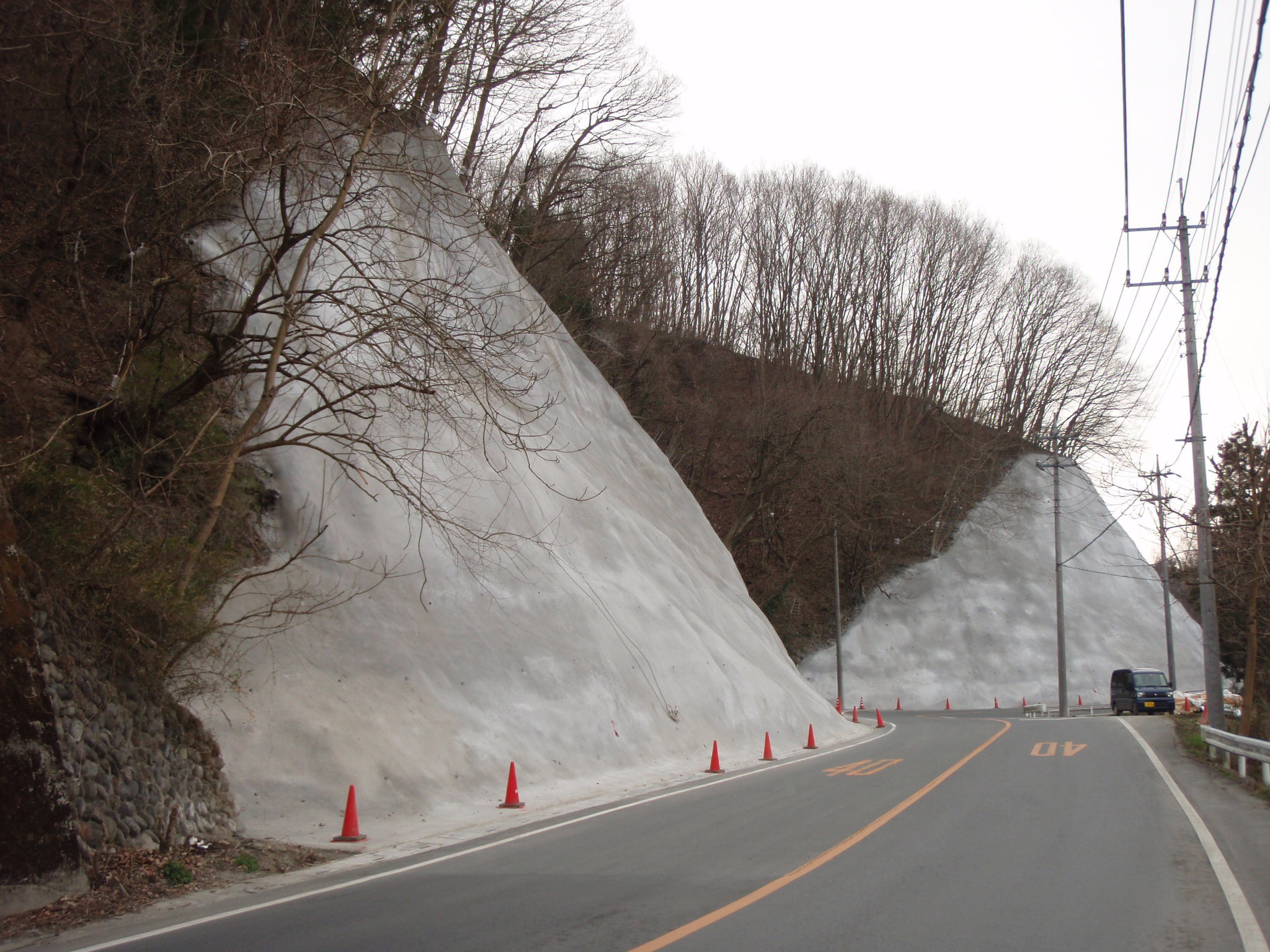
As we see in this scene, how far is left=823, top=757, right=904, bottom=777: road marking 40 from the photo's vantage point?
1595 cm

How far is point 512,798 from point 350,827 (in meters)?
2.99

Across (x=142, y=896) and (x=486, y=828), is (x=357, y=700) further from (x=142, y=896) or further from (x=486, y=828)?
(x=142, y=896)

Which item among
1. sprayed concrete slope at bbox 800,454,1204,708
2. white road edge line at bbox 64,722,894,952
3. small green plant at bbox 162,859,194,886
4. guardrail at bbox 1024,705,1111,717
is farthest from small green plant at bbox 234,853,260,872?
sprayed concrete slope at bbox 800,454,1204,708

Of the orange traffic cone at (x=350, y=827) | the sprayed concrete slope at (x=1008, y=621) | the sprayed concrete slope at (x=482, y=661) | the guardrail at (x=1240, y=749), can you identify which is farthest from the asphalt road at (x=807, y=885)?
the sprayed concrete slope at (x=1008, y=621)

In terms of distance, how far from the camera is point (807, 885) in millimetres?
7578

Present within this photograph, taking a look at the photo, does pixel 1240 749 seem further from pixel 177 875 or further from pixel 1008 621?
pixel 1008 621

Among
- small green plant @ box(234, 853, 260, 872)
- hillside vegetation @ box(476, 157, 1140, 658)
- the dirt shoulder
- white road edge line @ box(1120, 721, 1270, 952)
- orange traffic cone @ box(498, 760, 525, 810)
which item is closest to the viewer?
white road edge line @ box(1120, 721, 1270, 952)

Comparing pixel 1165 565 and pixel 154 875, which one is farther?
pixel 1165 565

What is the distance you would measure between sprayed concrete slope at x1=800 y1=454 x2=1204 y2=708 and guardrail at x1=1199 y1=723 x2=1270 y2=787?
28033 millimetres

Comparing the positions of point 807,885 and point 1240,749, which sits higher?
point 807,885

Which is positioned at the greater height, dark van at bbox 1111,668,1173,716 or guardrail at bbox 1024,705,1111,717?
dark van at bbox 1111,668,1173,716

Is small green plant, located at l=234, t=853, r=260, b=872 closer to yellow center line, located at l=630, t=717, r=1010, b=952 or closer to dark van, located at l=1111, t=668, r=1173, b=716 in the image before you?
yellow center line, located at l=630, t=717, r=1010, b=952

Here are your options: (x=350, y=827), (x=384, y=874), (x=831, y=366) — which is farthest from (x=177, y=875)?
(x=831, y=366)

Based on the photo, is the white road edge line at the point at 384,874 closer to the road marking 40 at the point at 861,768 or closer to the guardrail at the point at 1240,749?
the road marking 40 at the point at 861,768
